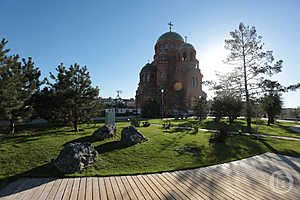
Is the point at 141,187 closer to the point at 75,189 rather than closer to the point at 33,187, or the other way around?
the point at 75,189

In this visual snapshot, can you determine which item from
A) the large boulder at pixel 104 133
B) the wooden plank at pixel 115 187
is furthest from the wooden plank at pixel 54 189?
the large boulder at pixel 104 133

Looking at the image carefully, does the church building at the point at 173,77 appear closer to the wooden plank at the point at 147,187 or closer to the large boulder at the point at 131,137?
the large boulder at the point at 131,137

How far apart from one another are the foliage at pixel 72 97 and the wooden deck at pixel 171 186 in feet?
22.5

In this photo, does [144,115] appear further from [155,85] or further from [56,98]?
[56,98]

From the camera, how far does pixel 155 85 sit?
40.5m

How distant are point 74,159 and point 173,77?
37.3 metres

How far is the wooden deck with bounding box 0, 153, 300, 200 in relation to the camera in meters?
3.17

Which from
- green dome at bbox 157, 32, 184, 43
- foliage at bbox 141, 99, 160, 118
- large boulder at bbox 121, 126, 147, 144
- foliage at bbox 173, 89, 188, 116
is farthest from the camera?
green dome at bbox 157, 32, 184, 43

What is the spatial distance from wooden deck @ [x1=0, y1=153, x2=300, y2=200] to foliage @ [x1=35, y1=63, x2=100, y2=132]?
6.85m

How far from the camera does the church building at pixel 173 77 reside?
115 feet

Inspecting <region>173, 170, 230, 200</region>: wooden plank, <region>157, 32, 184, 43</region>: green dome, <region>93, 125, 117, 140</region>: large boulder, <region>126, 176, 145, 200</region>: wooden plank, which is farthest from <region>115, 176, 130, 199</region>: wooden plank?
<region>157, 32, 184, 43</region>: green dome

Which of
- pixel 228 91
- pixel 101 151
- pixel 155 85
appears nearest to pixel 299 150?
pixel 228 91

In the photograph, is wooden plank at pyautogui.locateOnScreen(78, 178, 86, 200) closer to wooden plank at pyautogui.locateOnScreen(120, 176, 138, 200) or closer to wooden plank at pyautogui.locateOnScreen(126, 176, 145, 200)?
wooden plank at pyautogui.locateOnScreen(120, 176, 138, 200)

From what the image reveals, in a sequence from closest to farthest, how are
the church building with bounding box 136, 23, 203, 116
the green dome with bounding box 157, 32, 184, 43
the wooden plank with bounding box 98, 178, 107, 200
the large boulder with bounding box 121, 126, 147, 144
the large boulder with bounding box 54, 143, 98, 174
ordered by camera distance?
the wooden plank with bounding box 98, 178, 107, 200 < the large boulder with bounding box 54, 143, 98, 174 < the large boulder with bounding box 121, 126, 147, 144 < the church building with bounding box 136, 23, 203, 116 < the green dome with bounding box 157, 32, 184, 43
